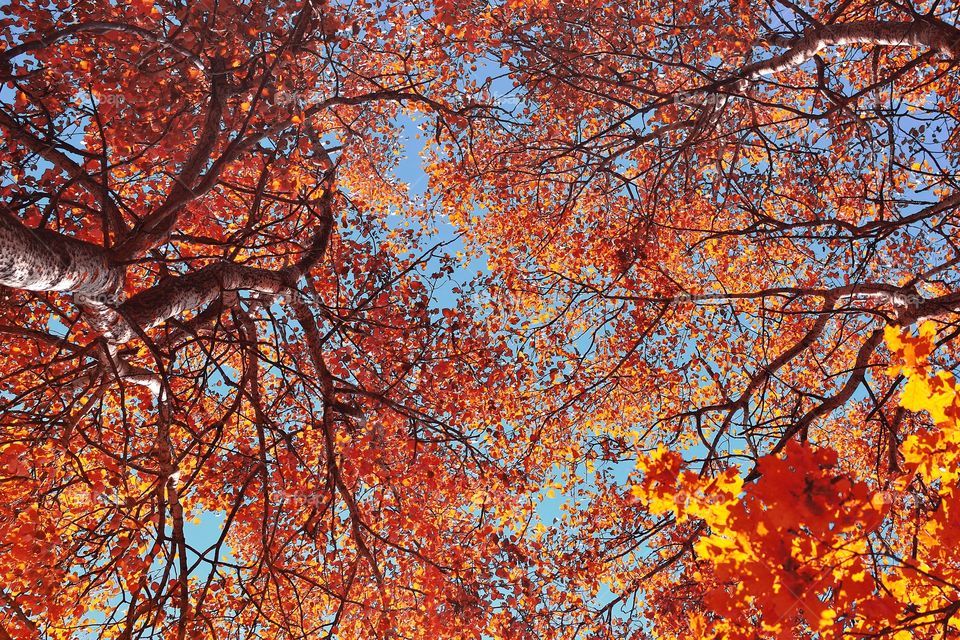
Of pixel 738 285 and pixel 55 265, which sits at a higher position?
pixel 738 285

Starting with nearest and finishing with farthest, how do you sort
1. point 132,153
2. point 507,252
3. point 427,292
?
1. point 132,153
2. point 427,292
3. point 507,252

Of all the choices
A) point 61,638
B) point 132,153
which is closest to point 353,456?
point 61,638

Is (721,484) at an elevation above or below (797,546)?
above

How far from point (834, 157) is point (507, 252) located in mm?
5631

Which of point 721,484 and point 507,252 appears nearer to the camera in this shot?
point 721,484

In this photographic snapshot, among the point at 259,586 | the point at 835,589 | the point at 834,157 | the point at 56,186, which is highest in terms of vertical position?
the point at 834,157

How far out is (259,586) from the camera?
8492 mm

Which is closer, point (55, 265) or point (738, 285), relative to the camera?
point (55, 265)

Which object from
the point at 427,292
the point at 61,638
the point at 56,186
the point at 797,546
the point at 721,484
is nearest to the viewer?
the point at 797,546

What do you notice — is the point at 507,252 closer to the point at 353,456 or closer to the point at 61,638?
the point at 353,456

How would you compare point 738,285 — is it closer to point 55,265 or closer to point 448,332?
point 448,332

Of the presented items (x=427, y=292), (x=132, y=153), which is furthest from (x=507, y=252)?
(x=132, y=153)

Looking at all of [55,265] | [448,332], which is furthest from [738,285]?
[55,265]

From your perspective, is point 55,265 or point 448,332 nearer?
point 55,265
